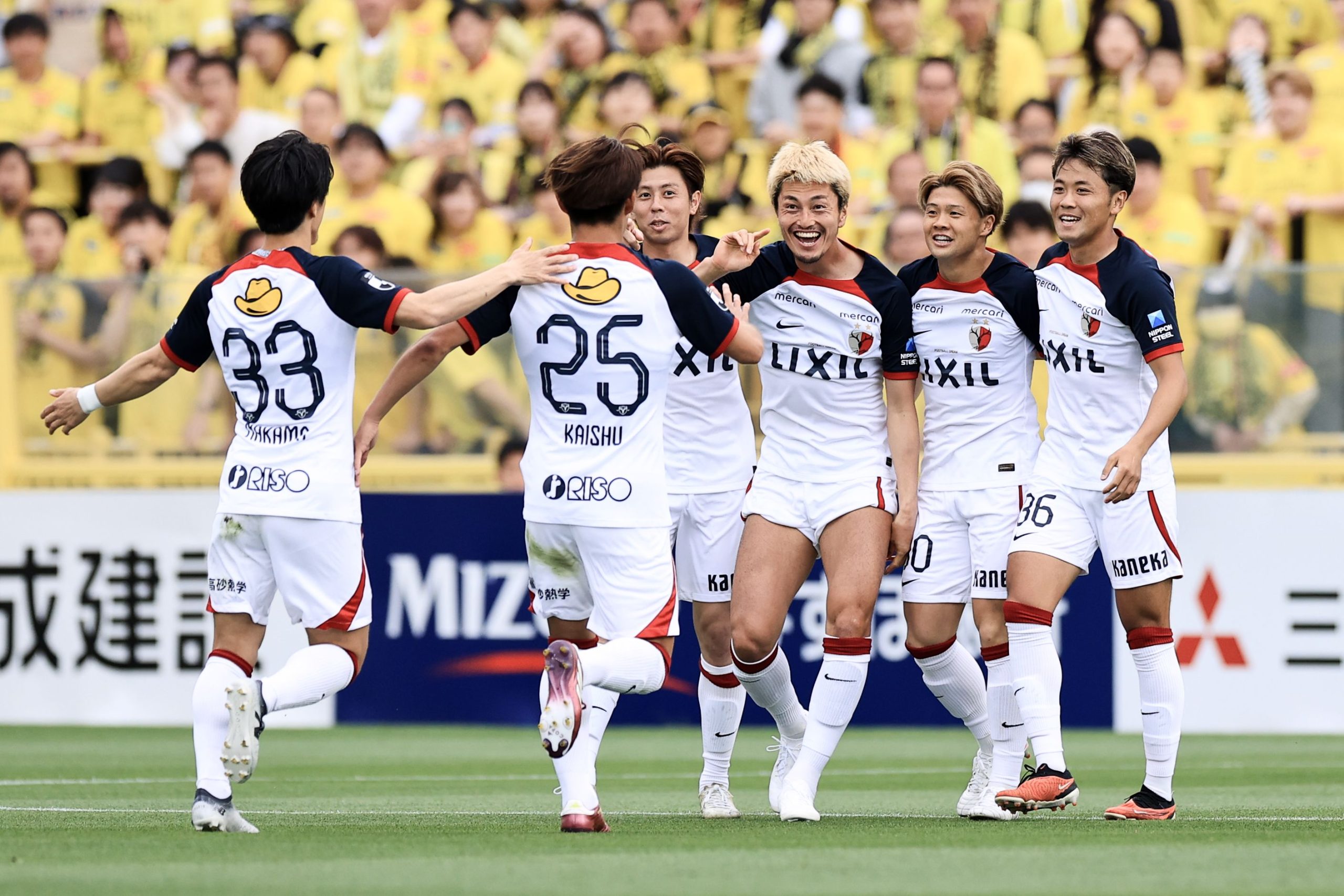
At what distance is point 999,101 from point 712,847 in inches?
392

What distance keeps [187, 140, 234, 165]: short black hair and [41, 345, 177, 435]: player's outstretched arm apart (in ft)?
28.5

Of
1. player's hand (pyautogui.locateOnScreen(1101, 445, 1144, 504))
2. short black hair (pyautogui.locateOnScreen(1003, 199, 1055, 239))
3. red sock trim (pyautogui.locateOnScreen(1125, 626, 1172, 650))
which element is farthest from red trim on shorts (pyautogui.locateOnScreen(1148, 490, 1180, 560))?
short black hair (pyautogui.locateOnScreen(1003, 199, 1055, 239))

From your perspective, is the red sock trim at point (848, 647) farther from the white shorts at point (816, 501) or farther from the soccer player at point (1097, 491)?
the soccer player at point (1097, 491)

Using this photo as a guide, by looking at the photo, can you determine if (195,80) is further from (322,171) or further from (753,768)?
(322,171)

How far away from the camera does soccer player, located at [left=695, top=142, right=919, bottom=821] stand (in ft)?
23.3

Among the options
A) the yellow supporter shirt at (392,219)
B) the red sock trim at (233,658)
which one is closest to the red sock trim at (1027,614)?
the red sock trim at (233,658)

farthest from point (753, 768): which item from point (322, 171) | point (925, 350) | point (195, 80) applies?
point (195, 80)

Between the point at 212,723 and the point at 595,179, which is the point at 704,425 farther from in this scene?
the point at 212,723

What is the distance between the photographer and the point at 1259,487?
1179 centimetres

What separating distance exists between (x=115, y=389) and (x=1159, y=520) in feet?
12.5

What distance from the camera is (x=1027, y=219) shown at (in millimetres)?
10875

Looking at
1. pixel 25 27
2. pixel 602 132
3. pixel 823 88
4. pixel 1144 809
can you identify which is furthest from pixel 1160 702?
pixel 25 27

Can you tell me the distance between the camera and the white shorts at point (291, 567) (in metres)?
6.34

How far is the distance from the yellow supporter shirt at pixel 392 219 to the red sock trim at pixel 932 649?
26.2ft
